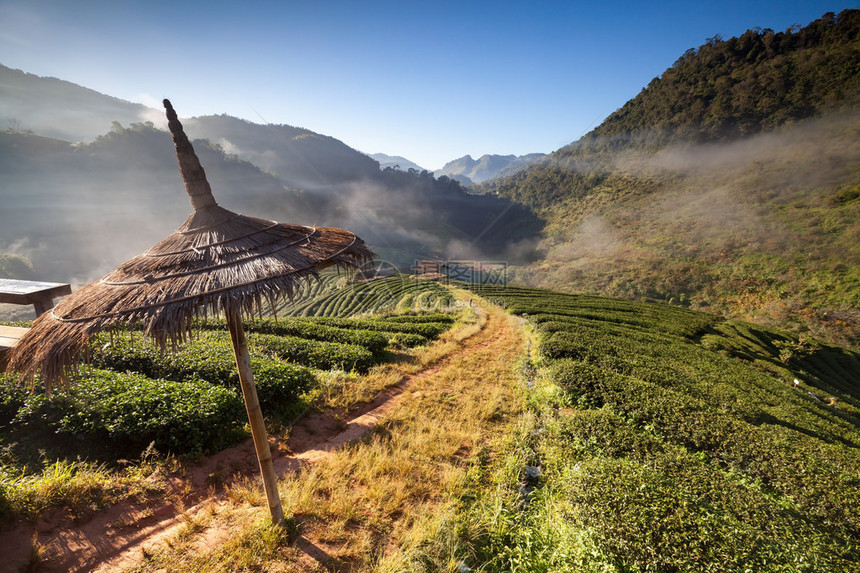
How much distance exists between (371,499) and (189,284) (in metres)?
4.15

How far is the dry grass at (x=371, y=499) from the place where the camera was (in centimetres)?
384

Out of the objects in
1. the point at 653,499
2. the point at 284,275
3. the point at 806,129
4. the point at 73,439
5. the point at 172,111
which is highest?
the point at 806,129

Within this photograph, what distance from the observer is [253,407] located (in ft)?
12.0

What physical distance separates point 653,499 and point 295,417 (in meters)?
6.98

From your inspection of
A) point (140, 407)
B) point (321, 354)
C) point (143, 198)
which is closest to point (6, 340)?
point (140, 407)

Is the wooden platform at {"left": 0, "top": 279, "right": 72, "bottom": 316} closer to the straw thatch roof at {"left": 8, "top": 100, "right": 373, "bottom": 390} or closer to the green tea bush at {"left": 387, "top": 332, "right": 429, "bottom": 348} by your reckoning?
the straw thatch roof at {"left": 8, "top": 100, "right": 373, "bottom": 390}

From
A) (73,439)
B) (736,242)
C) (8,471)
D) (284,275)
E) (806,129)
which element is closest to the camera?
(284,275)

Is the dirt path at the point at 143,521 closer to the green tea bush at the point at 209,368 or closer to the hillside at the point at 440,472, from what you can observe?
the hillside at the point at 440,472

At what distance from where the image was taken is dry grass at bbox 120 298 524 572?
3.84 meters

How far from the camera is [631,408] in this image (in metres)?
6.58

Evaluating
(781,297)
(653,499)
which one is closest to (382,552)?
(653,499)

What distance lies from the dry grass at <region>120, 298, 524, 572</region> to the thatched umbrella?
6.15 feet

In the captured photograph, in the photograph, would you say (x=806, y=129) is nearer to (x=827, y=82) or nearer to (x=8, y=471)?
(x=827, y=82)

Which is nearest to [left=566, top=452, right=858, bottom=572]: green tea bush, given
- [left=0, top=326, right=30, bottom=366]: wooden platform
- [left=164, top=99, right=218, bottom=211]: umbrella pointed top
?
[left=164, top=99, right=218, bottom=211]: umbrella pointed top
